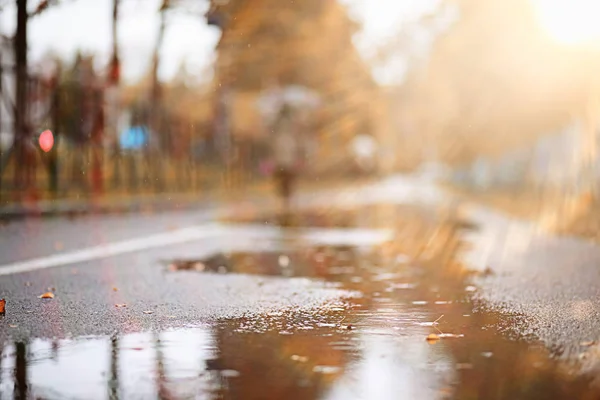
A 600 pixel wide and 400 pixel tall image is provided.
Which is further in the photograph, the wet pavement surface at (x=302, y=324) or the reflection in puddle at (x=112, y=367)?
the wet pavement surface at (x=302, y=324)

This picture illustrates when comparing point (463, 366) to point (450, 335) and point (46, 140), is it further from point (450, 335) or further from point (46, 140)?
point (46, 140)

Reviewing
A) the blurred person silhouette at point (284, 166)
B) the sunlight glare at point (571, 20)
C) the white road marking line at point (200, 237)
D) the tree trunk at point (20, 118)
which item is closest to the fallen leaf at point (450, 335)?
the white road marking line at point (200, 237)

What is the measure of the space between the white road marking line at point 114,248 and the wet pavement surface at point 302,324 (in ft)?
0.44

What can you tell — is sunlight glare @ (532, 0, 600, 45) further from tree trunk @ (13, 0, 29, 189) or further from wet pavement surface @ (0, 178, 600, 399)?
tree trunk @ (13, 0, 29, 189)

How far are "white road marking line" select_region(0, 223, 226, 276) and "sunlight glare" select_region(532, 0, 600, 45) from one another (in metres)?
12.2

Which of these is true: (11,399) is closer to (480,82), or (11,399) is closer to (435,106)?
(480,82)

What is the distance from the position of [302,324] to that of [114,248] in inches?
319

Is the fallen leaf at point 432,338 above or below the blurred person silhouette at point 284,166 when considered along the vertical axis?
below

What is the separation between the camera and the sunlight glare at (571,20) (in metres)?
27.6

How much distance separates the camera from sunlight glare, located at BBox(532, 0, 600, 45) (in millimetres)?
27609

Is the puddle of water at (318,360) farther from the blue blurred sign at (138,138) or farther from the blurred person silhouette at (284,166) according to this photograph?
the blue blurred sign at (138,138)

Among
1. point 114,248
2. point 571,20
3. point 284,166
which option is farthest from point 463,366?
point 284,166

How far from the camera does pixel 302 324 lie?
7348mm

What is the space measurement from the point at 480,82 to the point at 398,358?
103ft
